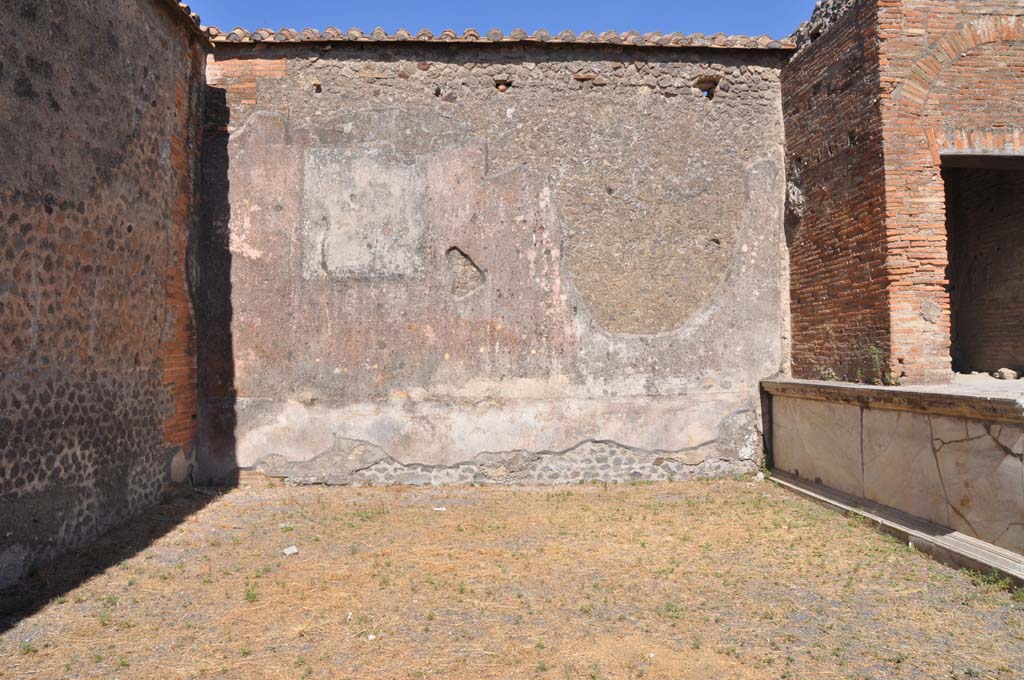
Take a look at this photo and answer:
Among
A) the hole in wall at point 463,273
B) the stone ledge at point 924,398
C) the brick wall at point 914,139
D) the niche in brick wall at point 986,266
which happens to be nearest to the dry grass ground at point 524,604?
the stone ledge at point 924,398

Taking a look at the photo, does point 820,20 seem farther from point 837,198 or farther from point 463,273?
point 463,273

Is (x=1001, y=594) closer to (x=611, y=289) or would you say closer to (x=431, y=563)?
(x=431, y=563)

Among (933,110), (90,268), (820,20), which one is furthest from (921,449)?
(90,268)

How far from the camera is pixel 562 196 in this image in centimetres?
659

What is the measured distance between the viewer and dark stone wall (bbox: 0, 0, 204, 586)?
3902 millimetres

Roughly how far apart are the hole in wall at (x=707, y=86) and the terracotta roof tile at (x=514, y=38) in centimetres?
33

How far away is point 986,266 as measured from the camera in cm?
731

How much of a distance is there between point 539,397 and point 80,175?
4.24 m

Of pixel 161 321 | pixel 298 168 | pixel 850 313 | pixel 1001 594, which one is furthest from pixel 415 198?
pixel 1001 594

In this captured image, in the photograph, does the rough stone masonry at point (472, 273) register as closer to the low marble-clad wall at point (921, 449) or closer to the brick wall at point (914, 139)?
the low marble-clad wall at point (921, 449)

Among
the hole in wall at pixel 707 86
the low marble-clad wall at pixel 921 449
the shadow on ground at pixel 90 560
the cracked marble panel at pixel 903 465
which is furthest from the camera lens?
the hole in wall at pixel 707 86

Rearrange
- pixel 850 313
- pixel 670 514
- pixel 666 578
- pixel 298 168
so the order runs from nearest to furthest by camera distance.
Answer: pixel 666 578
pixel 670 514
pixel 850 313
pixel 298 168

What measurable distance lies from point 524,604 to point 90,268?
12.6 feet

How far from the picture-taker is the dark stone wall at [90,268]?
3902mm
